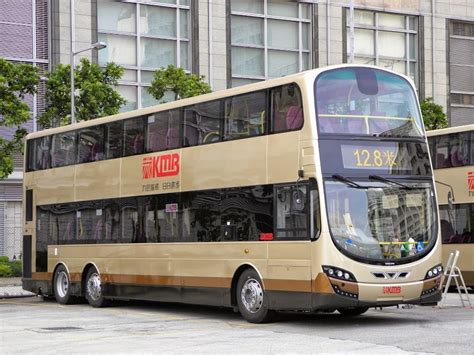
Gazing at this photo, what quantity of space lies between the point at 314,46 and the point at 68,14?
42.4 ft

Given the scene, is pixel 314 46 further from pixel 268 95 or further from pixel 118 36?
pixel 268 95

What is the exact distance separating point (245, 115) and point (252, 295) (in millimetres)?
3224

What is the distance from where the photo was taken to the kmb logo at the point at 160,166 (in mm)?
20266

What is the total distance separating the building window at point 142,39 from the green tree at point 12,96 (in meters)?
10.8

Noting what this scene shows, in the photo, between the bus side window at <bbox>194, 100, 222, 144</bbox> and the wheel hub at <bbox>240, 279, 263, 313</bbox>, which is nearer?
the wheel hub at <bbox>240, 279, 263, 313</bbox>

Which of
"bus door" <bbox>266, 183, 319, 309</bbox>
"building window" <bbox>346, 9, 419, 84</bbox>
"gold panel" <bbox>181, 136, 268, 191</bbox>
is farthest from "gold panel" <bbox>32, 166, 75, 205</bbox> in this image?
"building window" <bbox>346, 9, 419, 84</bbox>

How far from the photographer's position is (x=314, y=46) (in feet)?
165

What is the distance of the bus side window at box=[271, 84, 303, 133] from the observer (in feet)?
55.8

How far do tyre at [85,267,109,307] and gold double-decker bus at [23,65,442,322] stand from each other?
0.96 metres

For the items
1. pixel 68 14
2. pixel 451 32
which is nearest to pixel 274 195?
pixel 68 14

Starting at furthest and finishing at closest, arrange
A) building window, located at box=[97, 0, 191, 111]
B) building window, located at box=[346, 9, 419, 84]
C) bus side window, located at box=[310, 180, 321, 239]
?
1. building window, located at box=[346, 9, 419, 84]
2. building window, located at box=[97, 0, 191, 111]
3. bus side window, located at box=[310, 180, 321, 239]

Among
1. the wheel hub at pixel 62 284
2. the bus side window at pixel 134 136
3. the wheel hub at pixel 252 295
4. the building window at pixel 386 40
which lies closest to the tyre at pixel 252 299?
the wheel hub at pixel 252 295

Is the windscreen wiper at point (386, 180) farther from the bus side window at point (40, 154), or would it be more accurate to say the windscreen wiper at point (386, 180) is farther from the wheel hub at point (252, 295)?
the bus side window at point (40, 154)

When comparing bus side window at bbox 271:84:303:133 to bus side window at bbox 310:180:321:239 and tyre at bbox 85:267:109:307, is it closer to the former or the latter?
bus side window at bbox 310:180:321:239
